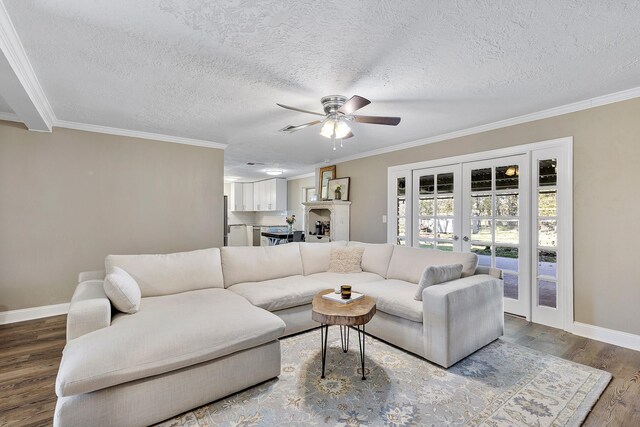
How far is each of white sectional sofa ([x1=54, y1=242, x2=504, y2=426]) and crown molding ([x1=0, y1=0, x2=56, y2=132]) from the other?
1.63m

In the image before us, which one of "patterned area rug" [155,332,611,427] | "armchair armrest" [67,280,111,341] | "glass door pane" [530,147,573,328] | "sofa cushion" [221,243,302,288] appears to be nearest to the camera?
"patterned area rug" [155,332,611,427]

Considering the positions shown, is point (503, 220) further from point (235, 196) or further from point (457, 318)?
point (235, 196)

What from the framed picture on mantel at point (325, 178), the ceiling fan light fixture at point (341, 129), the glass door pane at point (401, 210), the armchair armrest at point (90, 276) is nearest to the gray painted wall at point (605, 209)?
the glass door pane at point (401, 210)

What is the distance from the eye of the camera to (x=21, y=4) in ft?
5.39

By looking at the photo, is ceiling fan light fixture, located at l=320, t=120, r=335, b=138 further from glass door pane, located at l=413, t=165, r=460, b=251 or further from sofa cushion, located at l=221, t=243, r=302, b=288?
glass door pane, located at l=413, t=165, r=460, b=251

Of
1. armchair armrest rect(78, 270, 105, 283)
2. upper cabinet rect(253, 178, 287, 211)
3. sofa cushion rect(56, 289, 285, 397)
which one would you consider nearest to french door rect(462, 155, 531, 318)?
sofa cushion rect(56, 289, 285, 397)

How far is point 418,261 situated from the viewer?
339cm

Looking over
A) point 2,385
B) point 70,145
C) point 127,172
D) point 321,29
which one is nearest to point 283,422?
point 2,385

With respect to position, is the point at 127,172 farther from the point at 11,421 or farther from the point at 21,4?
the point at 11,421

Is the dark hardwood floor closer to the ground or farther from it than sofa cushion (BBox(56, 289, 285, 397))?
closer to the ground

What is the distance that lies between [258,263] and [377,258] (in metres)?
1.53

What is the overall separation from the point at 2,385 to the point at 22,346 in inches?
32.0

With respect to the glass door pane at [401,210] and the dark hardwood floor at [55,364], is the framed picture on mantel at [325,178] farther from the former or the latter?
the dark hardwood floor at [55,364]

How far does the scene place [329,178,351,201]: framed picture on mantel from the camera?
585cm
